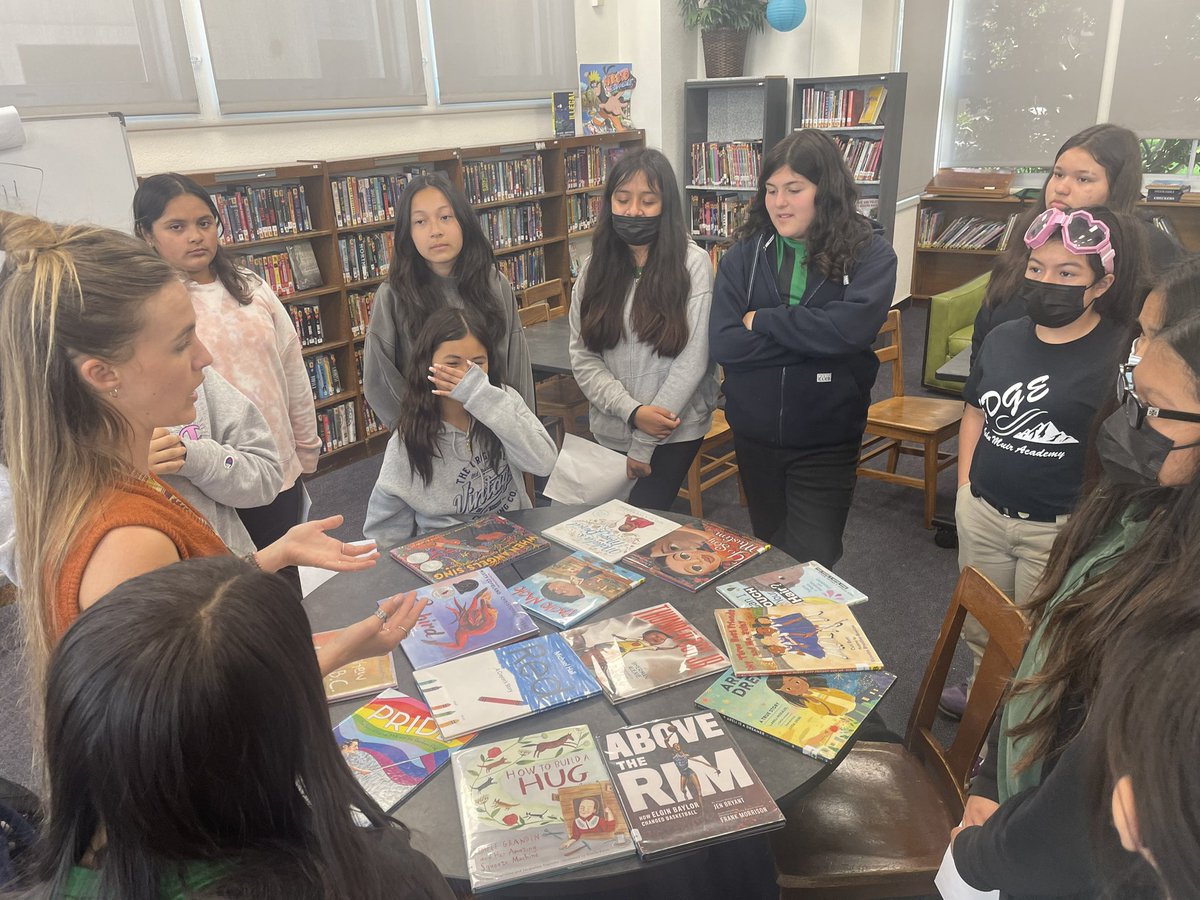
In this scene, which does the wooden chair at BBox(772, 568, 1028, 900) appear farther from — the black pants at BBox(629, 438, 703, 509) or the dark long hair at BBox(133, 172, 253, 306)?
the dark long hair at BBox(133, 172, 253, 306)

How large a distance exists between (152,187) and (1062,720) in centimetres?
243

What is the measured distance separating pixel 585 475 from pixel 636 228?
2.43 feet

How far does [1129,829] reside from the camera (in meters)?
0.77

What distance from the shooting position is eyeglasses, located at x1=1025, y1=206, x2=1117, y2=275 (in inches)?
68.2

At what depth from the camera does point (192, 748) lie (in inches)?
26.1

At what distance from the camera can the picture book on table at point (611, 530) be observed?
1.84 meters

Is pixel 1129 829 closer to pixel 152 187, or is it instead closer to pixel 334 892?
pixel 334 892

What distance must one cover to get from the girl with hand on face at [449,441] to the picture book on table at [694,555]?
0.45 m

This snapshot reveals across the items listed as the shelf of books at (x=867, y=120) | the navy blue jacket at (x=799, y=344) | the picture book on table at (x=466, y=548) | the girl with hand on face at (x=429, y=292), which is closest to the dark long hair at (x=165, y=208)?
the girl with hand on face at (x=429, y=292)

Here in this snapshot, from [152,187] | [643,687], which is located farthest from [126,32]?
[643,687]

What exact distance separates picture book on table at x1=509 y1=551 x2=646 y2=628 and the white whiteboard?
2.15m

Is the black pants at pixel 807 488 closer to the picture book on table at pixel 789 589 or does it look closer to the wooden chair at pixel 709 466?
the picture book on table at pixel 789 589

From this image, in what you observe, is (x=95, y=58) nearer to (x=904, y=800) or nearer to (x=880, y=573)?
(x=880, y=573)

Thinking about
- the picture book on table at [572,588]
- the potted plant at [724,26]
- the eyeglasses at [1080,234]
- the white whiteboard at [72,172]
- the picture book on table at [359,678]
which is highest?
the potted plant at [724,26]
